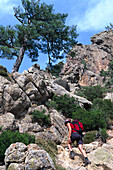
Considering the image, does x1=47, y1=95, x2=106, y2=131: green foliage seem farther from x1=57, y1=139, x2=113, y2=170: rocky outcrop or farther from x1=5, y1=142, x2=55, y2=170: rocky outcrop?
x1=5, y1=142, x2=55, y2=170: rocky outcrop

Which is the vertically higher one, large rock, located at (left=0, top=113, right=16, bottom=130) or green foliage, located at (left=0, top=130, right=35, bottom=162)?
large rock, located at (left=0, top=113, right=16, bottom=130)

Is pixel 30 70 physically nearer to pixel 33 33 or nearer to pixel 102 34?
pixel 33 33

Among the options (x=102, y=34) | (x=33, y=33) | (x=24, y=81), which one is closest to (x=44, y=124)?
(x=24, y=81)

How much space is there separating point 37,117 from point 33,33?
9875 millimetres

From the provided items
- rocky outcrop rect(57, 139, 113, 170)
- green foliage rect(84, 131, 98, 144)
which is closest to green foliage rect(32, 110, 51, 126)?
green foliage rect(84, 131, 98, 144)

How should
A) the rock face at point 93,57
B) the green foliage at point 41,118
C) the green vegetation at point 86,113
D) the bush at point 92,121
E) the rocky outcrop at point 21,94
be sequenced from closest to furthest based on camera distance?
the rocky outcrop at point 21,94 < the green foliage at point 41,118 < the bush at point 92,121 < the green vegetation at point 86,113 < the rock face at point 93,57

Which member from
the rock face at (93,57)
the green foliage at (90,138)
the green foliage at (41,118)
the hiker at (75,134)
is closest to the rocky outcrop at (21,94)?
the green foliage at (41,118)

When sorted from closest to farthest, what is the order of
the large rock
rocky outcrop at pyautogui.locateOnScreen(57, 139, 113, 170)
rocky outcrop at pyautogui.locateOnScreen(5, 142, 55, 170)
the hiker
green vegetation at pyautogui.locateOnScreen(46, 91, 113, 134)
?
rocky outcrop at pyautogui.locateOnScreen(5, 142, 55, 170) < rocky outcrop at pyautogui.locateOnScreen(57, 139, 113, 170) < the hiker < the large rock < green vegetation at pyautogui.locateOnScreen(46, 91, 113, 134)

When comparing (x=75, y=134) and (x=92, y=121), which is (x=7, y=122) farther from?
(x=92, y=121)

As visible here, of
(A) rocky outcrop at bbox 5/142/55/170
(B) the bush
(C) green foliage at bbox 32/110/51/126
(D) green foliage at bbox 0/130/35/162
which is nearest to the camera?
(A) rocky outcrop at bbox 5/142/55/170

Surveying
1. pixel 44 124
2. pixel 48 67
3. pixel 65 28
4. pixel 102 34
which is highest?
pixel 102 34

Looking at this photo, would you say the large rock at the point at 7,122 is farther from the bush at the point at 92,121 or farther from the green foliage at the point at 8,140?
the bush at the point at 92,121

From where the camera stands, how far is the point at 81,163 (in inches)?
217

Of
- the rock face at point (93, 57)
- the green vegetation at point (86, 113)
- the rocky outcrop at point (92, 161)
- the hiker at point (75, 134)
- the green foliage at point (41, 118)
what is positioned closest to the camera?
the rocky outcrop at point (92, 161)
